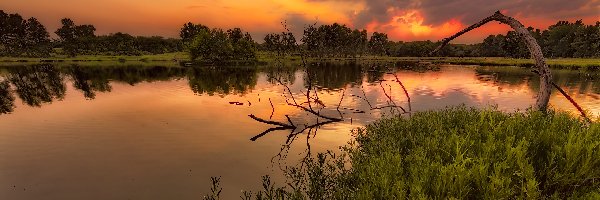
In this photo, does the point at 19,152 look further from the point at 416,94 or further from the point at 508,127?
the point at 416,94

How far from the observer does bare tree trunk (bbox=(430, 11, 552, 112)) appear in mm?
8688

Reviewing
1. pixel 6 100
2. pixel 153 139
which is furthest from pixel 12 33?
pixel 153 139

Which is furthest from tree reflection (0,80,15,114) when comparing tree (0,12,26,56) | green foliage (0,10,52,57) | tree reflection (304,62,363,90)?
tree (0,12,26,56)

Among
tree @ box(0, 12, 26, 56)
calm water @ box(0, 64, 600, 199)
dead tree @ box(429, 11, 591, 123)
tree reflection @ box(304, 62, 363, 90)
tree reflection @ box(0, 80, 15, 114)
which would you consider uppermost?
tree @ box(0, 12, 26, 56)

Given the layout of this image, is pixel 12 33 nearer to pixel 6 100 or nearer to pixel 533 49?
pixel 6 100

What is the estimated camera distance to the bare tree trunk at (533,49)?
8.69 meters

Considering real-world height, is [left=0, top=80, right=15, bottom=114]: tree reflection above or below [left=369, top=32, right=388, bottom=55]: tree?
below

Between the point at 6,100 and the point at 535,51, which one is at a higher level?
the point at 535,51

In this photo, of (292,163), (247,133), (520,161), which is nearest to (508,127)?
(520,161)

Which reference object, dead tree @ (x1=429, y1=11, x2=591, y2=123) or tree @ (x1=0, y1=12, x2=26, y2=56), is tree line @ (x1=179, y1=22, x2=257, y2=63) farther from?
dead tree @ (x1=429, y1=11, x2=591, y2=123)

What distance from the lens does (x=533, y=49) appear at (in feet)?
28.7

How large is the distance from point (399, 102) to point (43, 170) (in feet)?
120

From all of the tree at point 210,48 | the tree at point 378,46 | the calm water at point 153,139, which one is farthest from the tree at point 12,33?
the tree at point 378,46

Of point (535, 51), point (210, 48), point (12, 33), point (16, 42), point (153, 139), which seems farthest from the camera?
point (12, 33)
